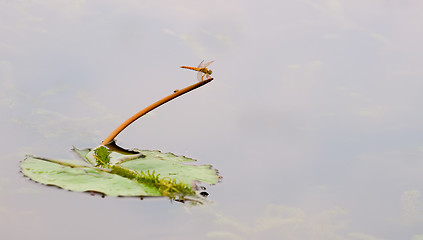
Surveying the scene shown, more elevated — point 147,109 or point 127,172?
point 147,109

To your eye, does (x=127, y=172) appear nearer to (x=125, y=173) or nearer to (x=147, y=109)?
(x=125, y=173)

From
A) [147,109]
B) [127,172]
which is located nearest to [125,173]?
[127,172]

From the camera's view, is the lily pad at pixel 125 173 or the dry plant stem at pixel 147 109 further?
the dry plant stem at pixel 147 109

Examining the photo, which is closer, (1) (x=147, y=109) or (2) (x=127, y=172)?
(2) (x=127, y=172)

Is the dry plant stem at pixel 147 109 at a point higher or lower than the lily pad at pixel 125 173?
higher

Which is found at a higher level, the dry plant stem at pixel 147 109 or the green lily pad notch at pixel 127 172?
the dry plant stem at pixel 147 109

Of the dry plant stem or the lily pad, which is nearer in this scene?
the lily pad

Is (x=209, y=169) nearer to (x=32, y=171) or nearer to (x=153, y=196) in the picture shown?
(x=153, y=196)

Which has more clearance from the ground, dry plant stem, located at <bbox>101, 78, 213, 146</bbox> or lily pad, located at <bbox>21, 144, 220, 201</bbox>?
dry plant stem, located at <bbox>101, 78, 213, 146</bbox>
